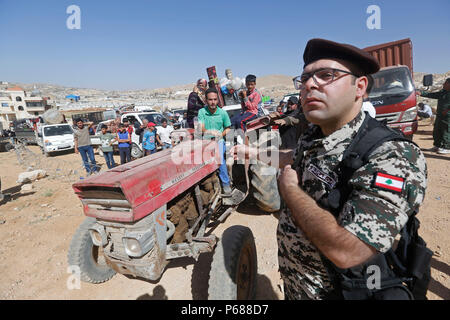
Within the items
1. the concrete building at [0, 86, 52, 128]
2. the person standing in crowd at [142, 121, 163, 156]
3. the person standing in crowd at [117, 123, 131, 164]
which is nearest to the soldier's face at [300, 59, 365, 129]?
the person standing in crowd at [142, 121, 163, 156]

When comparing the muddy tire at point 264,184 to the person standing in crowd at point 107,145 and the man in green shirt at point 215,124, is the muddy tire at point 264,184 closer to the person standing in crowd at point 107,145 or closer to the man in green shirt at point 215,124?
the man in green shirt at point 215,124

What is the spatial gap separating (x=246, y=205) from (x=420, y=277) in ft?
11.8

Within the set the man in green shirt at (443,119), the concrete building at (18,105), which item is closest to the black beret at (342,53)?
the man in green shirt at (443,119)

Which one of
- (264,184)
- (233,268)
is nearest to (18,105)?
(264,184)

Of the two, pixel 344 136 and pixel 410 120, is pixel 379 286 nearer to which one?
pixel 344 136

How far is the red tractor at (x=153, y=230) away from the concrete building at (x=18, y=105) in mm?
49855

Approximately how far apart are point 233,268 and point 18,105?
5786 cm

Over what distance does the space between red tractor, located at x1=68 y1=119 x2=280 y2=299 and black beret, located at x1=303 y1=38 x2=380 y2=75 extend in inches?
31.7

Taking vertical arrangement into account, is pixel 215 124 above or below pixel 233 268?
above

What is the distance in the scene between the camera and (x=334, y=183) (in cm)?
103

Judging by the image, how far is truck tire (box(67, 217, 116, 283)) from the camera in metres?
2.62

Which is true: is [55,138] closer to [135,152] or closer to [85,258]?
[135,152]

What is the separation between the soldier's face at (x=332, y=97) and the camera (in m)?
1.03
